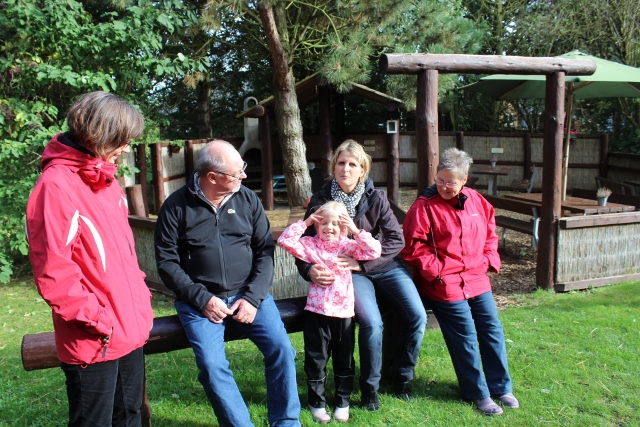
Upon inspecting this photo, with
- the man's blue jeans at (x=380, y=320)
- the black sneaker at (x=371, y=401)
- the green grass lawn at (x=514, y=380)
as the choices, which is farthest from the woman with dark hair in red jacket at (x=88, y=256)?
the black sneaker at (x=371, y=401)

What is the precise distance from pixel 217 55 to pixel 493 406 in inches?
674

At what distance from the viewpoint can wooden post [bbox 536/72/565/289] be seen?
5.93 m

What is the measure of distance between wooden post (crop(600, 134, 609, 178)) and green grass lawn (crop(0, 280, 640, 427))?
31.0ft

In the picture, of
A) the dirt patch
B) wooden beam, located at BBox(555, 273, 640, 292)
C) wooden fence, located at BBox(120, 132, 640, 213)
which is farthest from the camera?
wooden fence, located at BBox(120, 132, 640, 213)

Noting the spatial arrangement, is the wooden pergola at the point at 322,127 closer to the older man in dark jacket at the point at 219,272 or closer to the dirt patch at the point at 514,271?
the dirt patch at the point at 514,271

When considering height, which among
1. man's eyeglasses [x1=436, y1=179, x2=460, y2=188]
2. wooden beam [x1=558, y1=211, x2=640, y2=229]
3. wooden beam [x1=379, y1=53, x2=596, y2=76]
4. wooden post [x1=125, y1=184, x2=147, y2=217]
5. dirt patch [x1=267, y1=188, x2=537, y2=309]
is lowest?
dirt patch [x1=267, y1=188, x2=537, y2=309]

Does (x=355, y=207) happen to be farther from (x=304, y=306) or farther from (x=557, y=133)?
(x=557, y=133)

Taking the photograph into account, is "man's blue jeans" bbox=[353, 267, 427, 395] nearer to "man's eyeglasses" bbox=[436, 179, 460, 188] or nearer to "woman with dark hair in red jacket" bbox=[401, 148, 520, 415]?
"woman with dark hair in red jacket" bbox=[401, 148, 520, 415]

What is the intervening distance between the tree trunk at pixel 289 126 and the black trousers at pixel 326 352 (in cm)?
810

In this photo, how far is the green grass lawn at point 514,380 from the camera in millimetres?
3424

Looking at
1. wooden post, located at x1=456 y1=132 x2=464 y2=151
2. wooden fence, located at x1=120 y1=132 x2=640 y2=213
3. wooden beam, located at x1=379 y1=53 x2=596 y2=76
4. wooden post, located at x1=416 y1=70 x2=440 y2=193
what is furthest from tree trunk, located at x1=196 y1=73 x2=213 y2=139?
wooden post, located at x1=416 y1=70 x2=440 y2=193

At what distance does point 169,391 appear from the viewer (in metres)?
3.90

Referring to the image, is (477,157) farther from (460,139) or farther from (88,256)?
(88,256)

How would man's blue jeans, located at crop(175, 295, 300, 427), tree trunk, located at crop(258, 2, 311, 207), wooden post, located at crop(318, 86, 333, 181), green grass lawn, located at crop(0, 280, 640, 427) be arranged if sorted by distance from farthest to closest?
wooden post, located at crop(318, 86, 333, 181)
tree trunk, located at crop(258, 2, 311, 207)
green grass lawn, located at crop(0, 280, 640, 427)
man's blue jeans, located at crop(175, 295, 300, 427)
